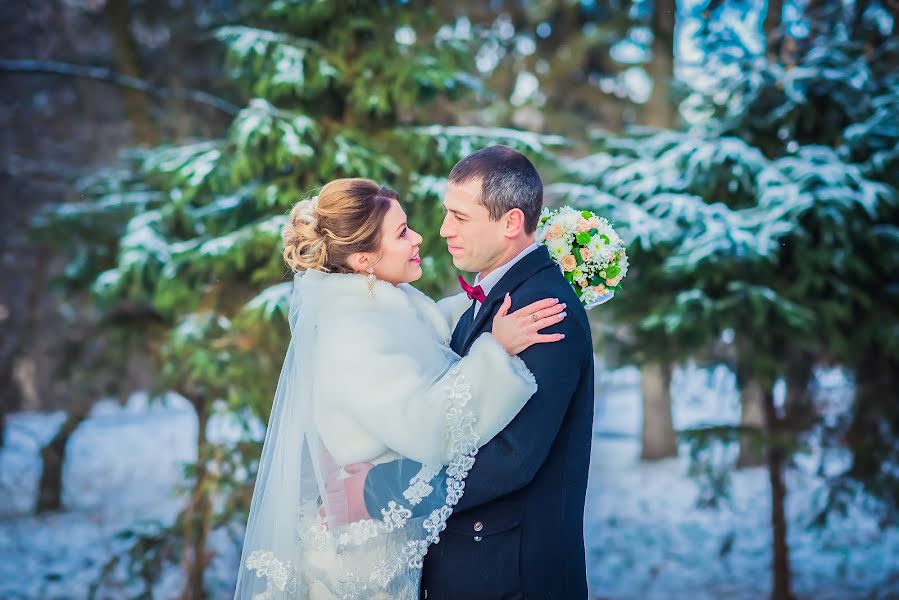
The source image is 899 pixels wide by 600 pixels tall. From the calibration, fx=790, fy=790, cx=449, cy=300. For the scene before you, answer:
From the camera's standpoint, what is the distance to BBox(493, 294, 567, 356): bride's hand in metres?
2.54

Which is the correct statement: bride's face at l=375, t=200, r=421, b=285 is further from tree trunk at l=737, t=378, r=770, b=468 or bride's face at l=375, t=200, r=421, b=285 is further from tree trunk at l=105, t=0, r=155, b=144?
tree trunk at l=105, t=0, r=155, b=144

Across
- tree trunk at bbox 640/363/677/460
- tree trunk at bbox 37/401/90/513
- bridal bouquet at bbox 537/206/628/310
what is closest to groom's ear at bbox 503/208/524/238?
bridal bouquet at bbox 537/206/628/310

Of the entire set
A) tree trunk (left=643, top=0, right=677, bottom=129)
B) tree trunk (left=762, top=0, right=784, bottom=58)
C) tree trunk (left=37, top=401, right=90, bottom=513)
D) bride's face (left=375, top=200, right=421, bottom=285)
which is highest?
tree trunk (left=643, top=0, right=677, bottom=129)

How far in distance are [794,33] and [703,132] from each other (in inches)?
47.9

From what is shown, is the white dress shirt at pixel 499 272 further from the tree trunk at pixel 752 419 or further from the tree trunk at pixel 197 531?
the tree trunk at pixel 752 419

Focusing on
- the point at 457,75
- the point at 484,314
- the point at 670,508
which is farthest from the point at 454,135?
the point at 670,508

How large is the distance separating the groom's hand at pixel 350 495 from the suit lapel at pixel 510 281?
0.60 metres

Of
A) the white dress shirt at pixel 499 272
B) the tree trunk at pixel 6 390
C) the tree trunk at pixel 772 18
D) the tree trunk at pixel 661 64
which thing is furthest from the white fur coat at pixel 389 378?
the tree trunk at pixel 661 64

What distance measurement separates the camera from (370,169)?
5.34 metres

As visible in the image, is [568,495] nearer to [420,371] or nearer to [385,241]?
[420,371]

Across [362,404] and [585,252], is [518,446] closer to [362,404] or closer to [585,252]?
[362,404]

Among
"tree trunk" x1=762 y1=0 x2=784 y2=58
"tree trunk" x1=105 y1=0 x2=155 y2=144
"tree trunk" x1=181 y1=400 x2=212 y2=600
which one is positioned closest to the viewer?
"tree trunk" x1=181 y1=400 x2=212 y2=600

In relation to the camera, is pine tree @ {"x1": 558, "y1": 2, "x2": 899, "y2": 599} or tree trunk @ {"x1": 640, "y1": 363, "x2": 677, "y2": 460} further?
tree trunk @ {"x1": 640, "y1": 363, "x2": 677, "y2": 460}

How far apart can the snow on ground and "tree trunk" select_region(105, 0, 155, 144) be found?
11.1 feet
